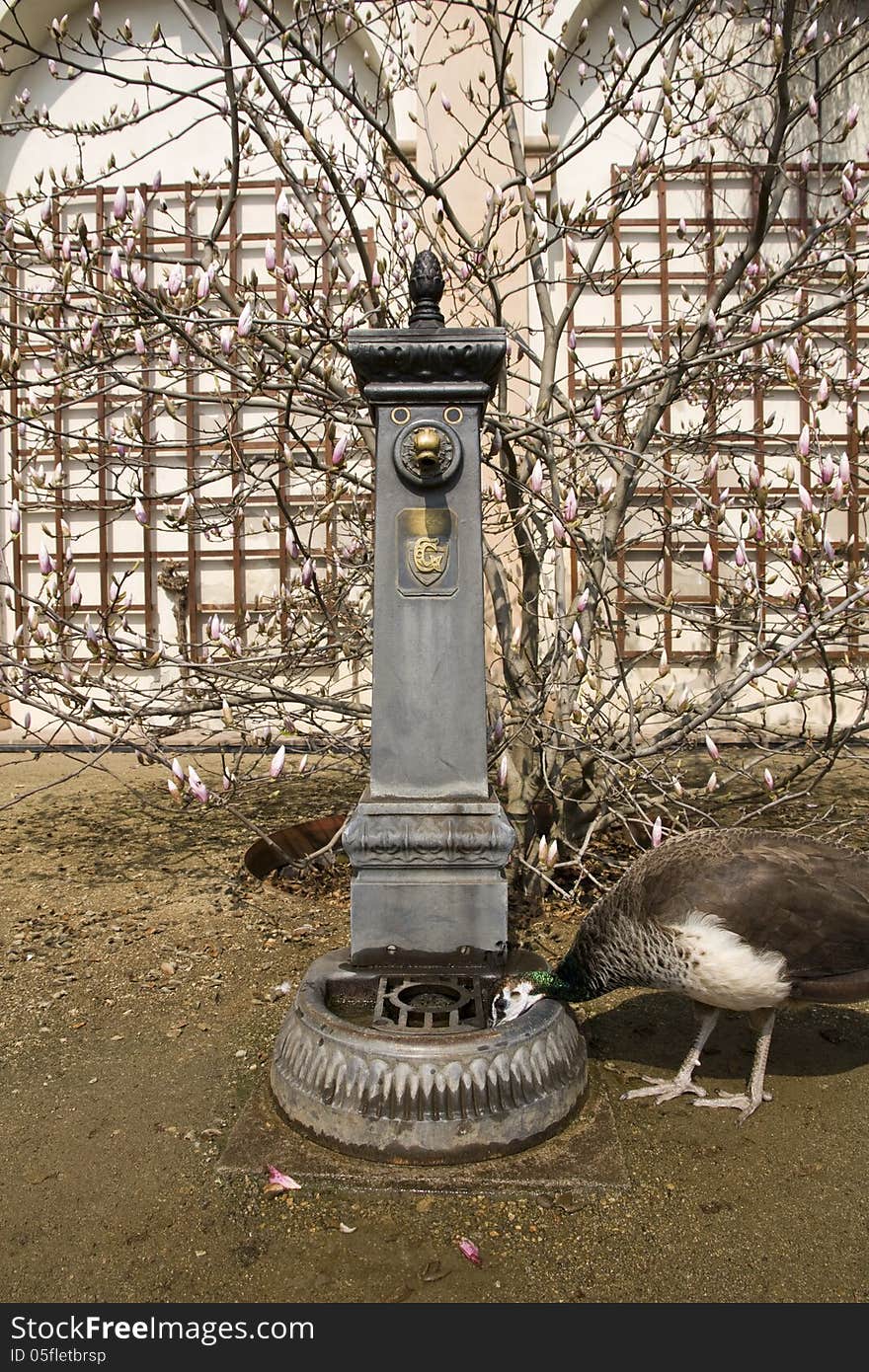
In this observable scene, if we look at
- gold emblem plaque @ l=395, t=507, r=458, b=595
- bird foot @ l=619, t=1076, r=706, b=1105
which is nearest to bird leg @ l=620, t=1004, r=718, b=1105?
bird foot @ l=619, t=1076, r=706, b=1105

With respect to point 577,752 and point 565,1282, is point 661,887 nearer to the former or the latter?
point 565,1282

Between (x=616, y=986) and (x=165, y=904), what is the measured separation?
270cm

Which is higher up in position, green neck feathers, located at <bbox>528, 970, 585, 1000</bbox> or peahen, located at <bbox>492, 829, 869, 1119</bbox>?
peahen, located at <bbox>492, 829, 869, 1119</bbox>

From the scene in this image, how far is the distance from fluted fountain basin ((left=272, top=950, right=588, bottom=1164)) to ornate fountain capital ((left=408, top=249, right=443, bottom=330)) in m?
2.26

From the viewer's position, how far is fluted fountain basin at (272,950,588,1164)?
2.66 metres

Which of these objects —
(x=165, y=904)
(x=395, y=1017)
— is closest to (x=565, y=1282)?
(x=395, y=1017)

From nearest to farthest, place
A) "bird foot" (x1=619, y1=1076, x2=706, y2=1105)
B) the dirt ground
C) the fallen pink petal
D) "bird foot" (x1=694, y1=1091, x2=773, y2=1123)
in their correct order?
the dirt ground → the fallen pink petal → "bird foot" (x1=694, y1=1091, x2=773, y2=1123) → "bird foot" (x1=619, y1=1076, x2=706, y2=1105)

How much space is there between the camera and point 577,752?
4.85 m

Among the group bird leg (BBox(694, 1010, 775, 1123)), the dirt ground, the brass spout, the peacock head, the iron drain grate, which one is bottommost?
the dirt ground

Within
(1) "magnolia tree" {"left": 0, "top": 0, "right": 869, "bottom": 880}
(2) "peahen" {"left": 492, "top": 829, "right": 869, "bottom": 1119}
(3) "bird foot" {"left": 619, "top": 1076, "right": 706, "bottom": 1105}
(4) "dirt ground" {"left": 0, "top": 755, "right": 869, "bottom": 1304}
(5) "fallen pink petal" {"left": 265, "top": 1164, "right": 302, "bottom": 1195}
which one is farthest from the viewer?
(1) "magnolia tree" {"left": 0, "top": 0, "right": 869, "bottom": 880}

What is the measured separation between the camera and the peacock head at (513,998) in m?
2.90

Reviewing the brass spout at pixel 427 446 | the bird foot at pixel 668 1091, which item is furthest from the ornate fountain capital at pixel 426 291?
the bird foot at pixel 668 1091

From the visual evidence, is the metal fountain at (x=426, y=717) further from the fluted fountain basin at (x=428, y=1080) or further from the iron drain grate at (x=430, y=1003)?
the fluted fountain basin at (x=428, y=1080)

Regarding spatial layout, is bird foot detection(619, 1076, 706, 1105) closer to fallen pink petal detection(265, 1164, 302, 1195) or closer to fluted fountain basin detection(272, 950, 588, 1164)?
fluted fountain basin detection(272, 950, 588, 1164)
